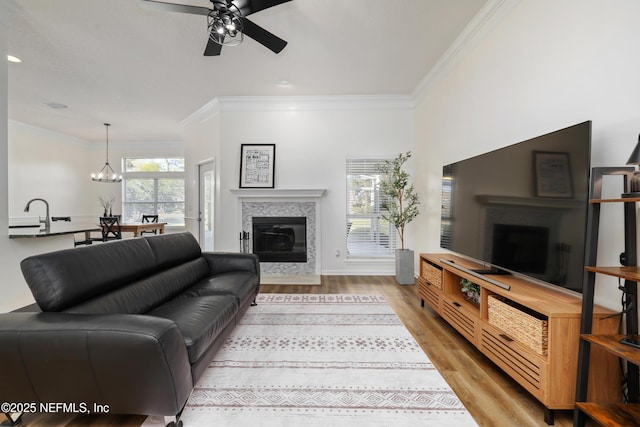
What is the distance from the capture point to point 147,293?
2127 millimetres

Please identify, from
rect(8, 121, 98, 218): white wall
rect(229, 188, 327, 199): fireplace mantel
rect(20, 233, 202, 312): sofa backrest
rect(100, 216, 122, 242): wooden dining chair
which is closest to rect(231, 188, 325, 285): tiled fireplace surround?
rect(229, 188, 327, 199): fireplace mantel

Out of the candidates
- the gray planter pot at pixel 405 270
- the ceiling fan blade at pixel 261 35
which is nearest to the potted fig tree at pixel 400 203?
the gray planter pot at pixel 405 270

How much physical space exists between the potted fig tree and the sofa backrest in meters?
3.03

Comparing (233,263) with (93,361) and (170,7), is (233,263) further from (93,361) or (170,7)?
(170,7)

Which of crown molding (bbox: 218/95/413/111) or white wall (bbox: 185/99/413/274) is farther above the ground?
crown molding (bbox: 218/95/413/111)

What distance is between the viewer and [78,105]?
5.02m

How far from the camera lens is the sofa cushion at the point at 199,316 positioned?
1.60 metres

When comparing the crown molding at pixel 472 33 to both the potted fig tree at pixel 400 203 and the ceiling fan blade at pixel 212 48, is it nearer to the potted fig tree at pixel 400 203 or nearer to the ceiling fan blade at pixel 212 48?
the potted fig tree at pixel 400 203

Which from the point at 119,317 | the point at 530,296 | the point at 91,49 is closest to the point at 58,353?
the point at 119,317

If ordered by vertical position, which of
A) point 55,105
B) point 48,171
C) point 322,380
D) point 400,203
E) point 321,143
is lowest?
point 322,380

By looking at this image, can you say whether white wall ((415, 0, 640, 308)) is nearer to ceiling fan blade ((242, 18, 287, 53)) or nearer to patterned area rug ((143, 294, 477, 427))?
patterned area rug ((143, 294, 477, 427))

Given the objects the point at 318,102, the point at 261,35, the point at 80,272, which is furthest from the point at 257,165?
the point at 80,272

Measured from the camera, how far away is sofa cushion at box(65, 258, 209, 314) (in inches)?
67.5

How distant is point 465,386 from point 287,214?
3465 mm
